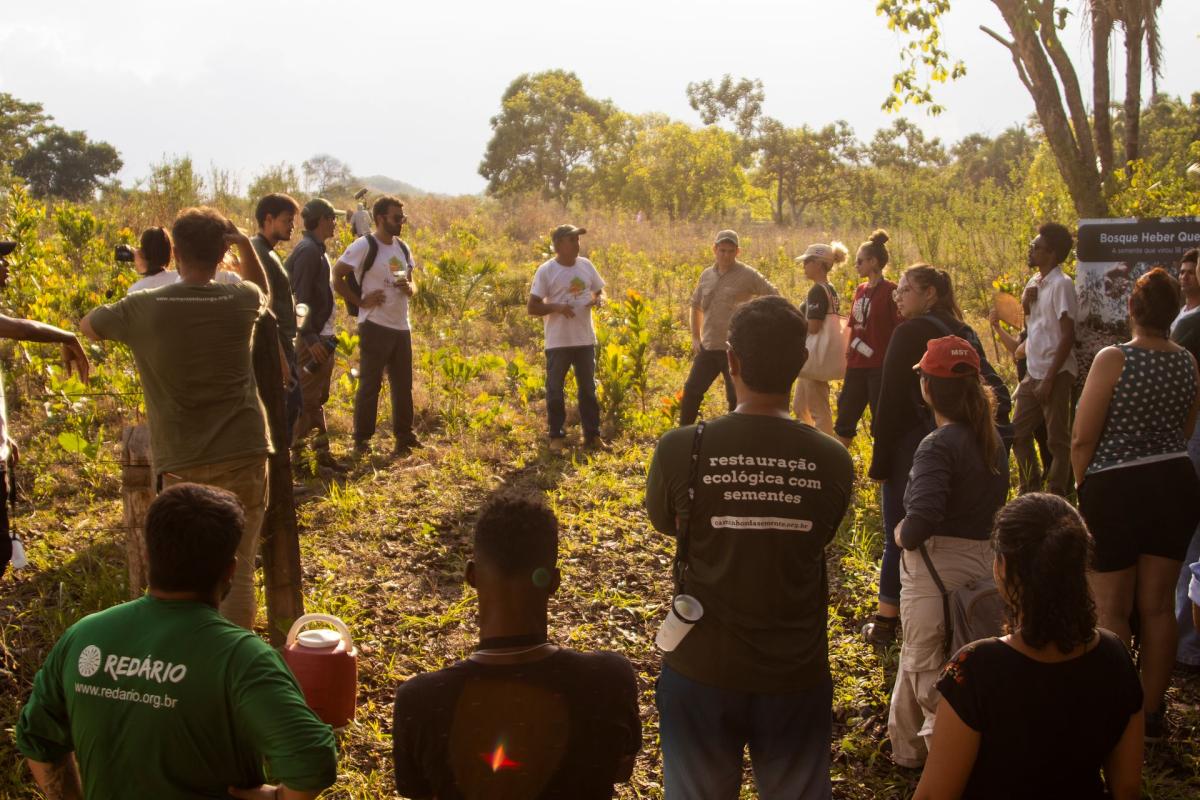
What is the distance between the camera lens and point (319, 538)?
6.55 m

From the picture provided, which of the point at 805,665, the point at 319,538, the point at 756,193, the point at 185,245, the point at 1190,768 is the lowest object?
the point at 1190,768

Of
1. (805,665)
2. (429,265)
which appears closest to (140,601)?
(805,665)

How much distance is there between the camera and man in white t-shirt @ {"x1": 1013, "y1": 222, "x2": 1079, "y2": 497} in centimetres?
657

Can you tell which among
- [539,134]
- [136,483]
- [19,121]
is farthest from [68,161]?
[136,483]

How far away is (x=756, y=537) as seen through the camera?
265 centimetres

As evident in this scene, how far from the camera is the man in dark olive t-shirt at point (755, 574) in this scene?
8.70 ft

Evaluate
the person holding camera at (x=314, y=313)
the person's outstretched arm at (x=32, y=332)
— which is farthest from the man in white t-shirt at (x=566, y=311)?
the person's outstretched arm at (x=32, y=332)

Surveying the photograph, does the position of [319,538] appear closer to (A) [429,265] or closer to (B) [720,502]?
(B) [720,502]

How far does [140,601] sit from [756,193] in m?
38.2

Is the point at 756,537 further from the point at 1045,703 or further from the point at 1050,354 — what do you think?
the point at 1050,354

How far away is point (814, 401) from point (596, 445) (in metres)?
1.97

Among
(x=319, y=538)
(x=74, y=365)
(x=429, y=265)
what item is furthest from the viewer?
(x=429, y=265)

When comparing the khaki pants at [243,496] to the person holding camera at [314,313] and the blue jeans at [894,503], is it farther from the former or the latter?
the person holding camera at [314,313]

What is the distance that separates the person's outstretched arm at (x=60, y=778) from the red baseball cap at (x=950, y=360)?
301 cm
